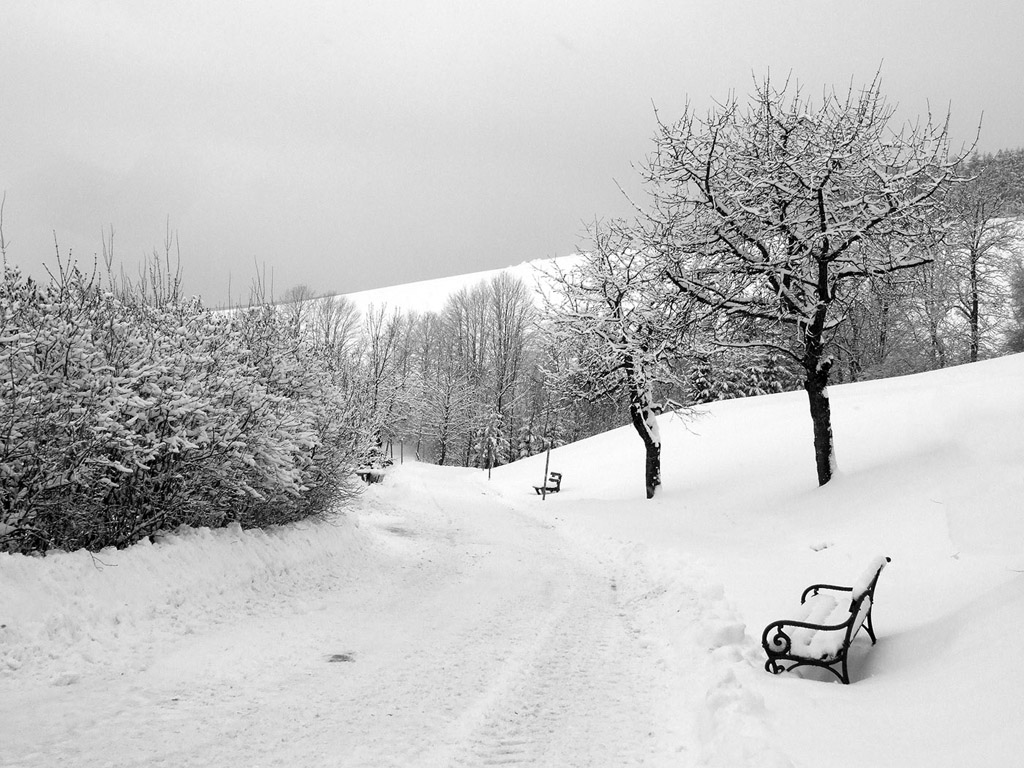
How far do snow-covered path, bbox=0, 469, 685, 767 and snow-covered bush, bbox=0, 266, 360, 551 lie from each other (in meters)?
1.74

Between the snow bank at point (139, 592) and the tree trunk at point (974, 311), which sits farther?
the tree trunk at point (974, 311)

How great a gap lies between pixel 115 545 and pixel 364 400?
7.94m

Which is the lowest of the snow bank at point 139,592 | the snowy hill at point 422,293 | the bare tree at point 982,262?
the snow bank at point 139,592

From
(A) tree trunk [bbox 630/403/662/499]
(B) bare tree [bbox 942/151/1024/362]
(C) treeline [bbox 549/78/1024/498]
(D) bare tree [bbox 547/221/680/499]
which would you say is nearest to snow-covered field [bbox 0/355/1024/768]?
(C) treeline [bbox 549/78/1024/498]

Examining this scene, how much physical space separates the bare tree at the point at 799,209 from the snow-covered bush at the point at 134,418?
8.94 metres

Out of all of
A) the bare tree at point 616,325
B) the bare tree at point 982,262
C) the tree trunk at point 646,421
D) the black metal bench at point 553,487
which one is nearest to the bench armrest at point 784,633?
the bare tree at point 616,325

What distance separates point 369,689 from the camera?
5.38 metres

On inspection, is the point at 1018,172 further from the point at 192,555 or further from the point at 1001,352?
the point at 192,555

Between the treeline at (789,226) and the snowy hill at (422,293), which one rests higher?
the snowy hill at (422,293)

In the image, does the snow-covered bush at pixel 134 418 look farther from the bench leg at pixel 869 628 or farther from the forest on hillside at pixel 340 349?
the bench leg at pixel 869 628

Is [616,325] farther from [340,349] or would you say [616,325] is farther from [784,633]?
[784,633]

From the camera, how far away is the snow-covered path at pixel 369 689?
4250 mm

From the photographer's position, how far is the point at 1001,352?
34.8 metres

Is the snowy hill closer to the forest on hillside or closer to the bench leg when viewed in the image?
the forest on hillside
